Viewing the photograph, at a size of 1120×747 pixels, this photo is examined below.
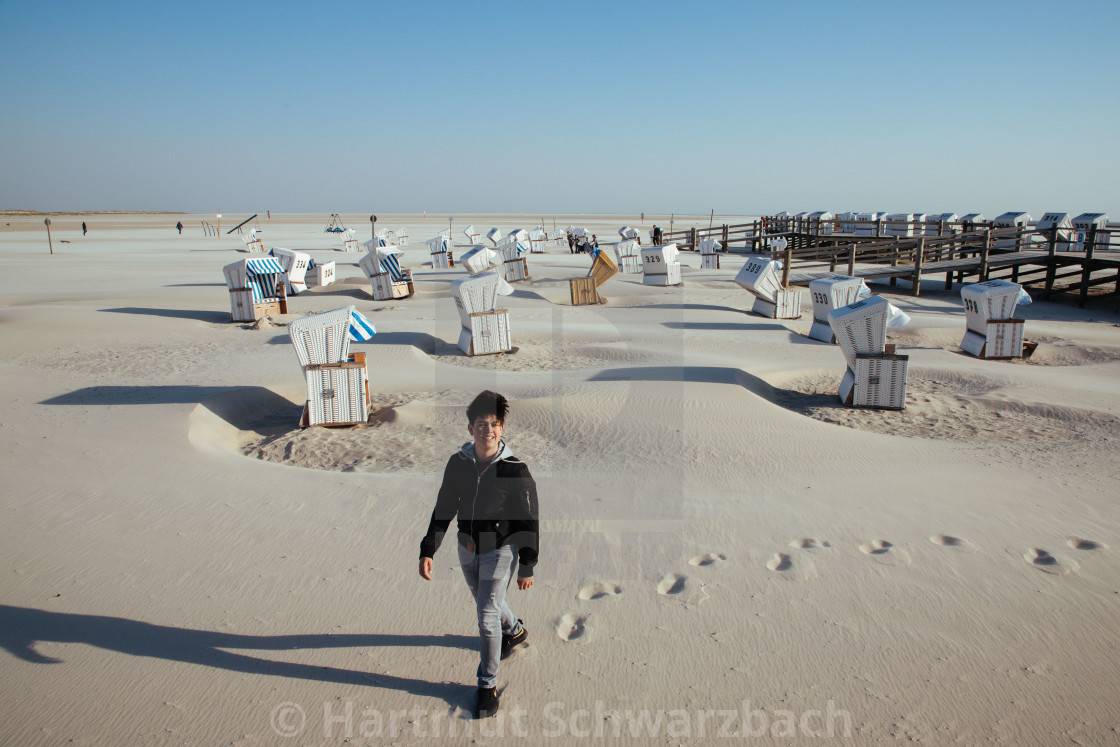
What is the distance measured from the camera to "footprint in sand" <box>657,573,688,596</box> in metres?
4.77

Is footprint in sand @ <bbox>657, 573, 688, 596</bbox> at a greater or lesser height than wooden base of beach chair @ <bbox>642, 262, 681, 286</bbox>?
lesser

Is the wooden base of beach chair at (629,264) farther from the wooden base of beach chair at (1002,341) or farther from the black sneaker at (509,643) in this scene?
the black sneaker at (509,643)

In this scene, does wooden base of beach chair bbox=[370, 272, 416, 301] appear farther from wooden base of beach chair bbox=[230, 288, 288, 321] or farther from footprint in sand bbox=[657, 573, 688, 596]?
footprint in sand bbox=[657, 573, 688, 596]

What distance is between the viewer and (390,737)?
339cm

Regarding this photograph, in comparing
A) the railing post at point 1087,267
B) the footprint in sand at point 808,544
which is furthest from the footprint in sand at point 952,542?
the railing post at point 1087,267

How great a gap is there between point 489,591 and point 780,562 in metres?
2.70

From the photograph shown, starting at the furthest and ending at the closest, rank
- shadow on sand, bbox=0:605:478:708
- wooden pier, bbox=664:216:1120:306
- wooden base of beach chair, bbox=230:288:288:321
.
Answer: wooden pier, bbox=664:216:1120:306
wooden base of beach chair, bbox=230:288:288:321
shadow on sand, bbox=0:605:478:708

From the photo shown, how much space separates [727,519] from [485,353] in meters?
8.29

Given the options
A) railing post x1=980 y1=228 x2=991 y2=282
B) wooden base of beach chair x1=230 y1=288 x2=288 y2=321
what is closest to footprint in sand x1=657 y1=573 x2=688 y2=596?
wooden base of beach chair x1=230 y1=288 x2=288 y2=321

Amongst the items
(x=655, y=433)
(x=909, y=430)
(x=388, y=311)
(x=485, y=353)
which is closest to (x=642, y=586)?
(x=655, y=433)

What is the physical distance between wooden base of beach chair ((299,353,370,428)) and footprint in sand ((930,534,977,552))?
6554 millimetres

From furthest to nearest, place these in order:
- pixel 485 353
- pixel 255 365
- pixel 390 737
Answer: pixel 485 353
pixel 255 365
pixel 390 737

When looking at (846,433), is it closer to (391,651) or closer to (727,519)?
(727,519)

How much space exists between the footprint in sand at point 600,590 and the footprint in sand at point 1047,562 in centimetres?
314
